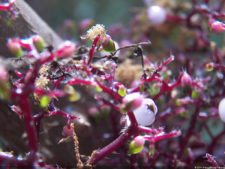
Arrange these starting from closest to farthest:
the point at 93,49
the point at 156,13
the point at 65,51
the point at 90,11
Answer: the point at 65,51 → the point at 93,49 → the point at 156,13 → the point at 90,11

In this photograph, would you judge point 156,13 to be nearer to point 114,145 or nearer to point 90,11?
point 114,145

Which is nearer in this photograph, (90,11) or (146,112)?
(146,112)

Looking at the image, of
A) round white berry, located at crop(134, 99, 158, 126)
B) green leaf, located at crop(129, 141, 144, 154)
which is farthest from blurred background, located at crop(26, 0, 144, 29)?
green leaf, located at crop(129, 141, 144, 154)

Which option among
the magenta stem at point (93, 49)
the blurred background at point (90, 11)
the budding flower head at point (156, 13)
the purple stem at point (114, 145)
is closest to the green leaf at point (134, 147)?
the purple stem at point (114, 145)

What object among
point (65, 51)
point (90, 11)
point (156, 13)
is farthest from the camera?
point (90, 11)

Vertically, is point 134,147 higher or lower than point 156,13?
lower

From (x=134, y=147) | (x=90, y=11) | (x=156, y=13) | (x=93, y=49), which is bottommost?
(x=134, y=147)

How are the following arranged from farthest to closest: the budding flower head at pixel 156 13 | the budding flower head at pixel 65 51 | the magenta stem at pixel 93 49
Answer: the budding flower head at pixel 156 13 < the magenta stem at pixel 93 49 < the budding flower head at pixel 65 51

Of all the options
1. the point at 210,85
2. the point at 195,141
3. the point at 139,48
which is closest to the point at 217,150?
the point at 195,141

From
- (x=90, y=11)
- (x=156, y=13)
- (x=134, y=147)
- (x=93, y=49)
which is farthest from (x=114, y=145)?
(x=90, y=11)

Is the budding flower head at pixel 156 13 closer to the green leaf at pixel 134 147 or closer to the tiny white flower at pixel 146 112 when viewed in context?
the tiny white flower at pixel 146 112

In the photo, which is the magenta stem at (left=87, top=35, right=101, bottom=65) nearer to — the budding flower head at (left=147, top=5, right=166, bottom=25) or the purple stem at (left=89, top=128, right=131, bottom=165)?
the purple stem at (left=89, top=128, right=131, bottom=165)
